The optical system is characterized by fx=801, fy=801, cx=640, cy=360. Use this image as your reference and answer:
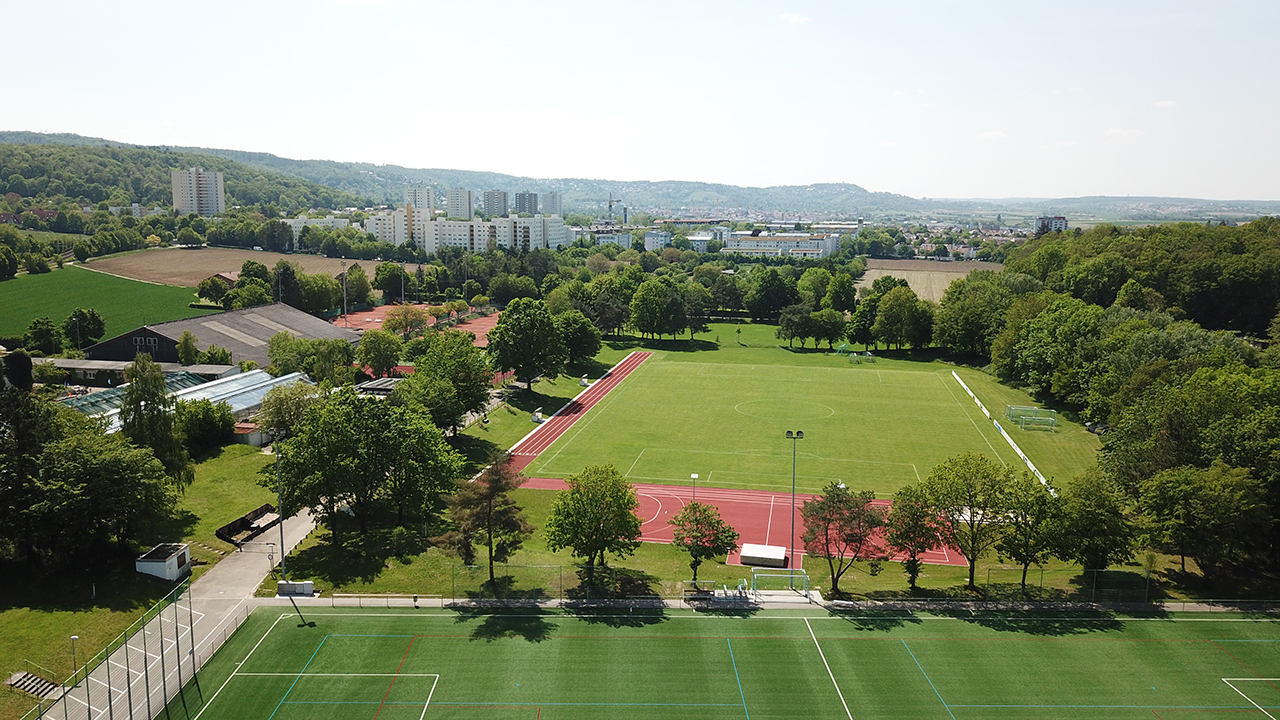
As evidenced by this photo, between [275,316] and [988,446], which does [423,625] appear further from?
[275,316]

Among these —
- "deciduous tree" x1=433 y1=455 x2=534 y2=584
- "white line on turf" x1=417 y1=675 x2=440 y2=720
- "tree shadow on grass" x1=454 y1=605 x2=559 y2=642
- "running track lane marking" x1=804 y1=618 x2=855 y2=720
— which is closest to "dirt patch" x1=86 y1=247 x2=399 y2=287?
"deciduous tree" x1=433 y1=455 x2=534 y2=584

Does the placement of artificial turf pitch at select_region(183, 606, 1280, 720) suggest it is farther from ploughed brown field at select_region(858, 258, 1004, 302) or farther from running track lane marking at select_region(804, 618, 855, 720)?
ploughed brown field at select_region(858, 258, 1004, 302)

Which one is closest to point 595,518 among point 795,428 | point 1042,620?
point 1042,620

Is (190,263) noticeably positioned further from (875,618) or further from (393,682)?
(875,618)

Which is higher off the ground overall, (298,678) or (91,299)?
(91,299)

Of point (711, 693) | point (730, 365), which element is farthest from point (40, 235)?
point (711, 693)

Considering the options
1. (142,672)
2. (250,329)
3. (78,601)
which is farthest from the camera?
(250,329)
